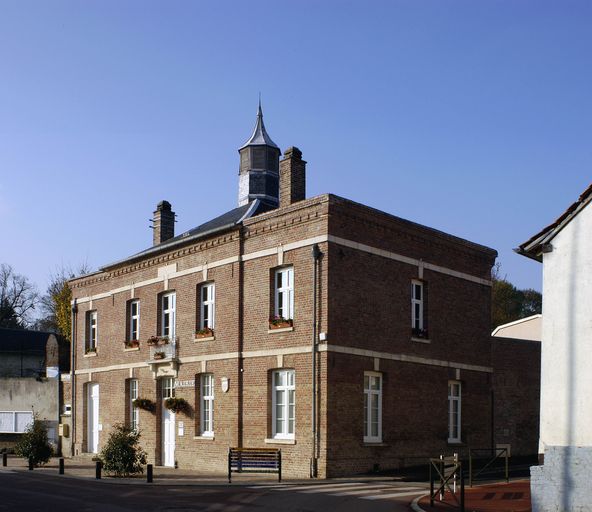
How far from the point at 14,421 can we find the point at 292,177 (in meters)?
18.5

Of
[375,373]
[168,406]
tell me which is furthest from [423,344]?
[168,406]

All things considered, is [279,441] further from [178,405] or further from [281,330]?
[178,405]

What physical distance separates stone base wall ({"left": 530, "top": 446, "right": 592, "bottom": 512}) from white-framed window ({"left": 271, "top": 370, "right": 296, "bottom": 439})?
33.3 ft

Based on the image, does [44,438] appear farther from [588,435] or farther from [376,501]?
[588,435]

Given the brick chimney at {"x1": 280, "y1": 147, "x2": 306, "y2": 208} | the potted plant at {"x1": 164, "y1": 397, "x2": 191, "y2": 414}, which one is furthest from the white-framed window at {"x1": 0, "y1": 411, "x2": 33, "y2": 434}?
the brick chimney at {"x1": 280, "y1": 147, "x2": 306, "y2": 208}

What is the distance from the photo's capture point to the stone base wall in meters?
14.0

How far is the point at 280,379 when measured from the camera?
2442 centimetres

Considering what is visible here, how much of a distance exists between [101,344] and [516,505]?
21264mm

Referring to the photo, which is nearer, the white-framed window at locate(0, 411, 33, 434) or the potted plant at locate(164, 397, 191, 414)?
the potted plant at locate(164, 397, 191, 414)

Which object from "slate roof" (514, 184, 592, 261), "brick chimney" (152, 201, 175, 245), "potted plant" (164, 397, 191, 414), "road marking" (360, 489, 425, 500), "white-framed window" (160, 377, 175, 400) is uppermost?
"brick chimney" (152, 201, 175, 245)

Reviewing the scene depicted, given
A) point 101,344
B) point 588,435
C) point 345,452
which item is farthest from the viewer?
point 101,344

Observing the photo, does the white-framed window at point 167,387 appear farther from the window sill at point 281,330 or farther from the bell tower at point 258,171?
the bell tower at point 258,171

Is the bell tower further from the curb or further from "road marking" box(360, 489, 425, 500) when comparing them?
the curb

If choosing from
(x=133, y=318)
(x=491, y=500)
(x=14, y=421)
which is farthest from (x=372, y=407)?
(x=14, y=421)
